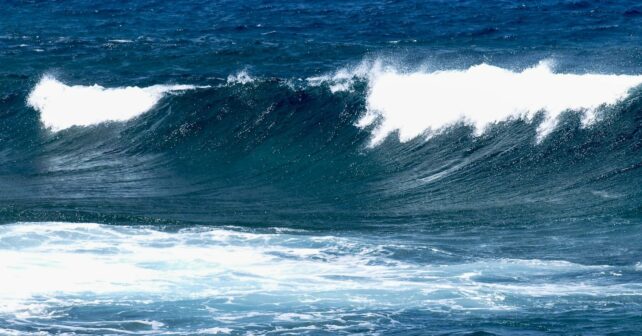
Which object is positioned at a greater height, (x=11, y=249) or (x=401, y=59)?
(x=401, y=59)

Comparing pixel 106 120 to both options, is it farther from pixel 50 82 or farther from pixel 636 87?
pixel 636 87

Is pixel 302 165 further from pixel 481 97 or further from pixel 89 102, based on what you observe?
pixel 89 102

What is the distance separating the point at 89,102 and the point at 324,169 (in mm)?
10452

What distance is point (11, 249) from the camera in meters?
24.7

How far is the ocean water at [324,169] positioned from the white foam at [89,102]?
82 mm

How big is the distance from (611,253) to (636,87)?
35.1ft

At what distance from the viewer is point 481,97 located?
1362 inches

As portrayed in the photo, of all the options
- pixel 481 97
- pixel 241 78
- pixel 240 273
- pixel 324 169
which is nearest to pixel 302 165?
pixel 324 169

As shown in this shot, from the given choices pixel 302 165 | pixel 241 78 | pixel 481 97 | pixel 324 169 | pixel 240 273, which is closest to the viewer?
pixel 240 273

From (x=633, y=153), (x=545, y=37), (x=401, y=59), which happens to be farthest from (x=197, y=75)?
(x=633, y=153)

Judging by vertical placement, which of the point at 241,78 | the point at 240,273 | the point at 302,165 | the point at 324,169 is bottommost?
the point at 240,273

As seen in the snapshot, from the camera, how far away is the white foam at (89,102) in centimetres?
3688

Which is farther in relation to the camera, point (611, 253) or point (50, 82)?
point (50, 82)

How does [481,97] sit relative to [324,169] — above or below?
above
